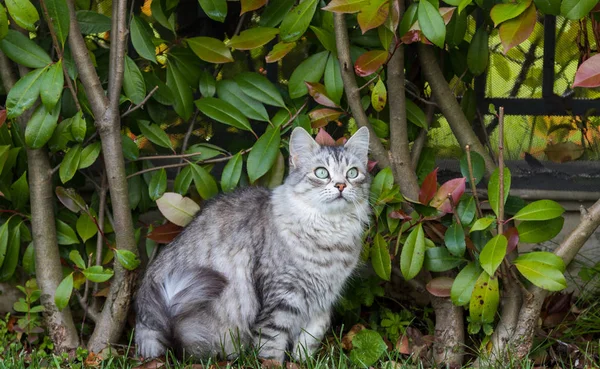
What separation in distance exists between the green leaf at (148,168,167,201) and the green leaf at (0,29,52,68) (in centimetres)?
77

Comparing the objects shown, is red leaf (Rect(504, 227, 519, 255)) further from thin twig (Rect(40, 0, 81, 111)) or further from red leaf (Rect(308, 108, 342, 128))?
thin twig (Rect(40, 0, 81, 111))

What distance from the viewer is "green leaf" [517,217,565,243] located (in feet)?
10.6

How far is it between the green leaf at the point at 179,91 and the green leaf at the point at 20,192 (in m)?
0.80

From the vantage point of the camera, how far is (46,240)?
367 centimetres

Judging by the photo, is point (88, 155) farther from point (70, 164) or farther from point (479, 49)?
point (479, 49)

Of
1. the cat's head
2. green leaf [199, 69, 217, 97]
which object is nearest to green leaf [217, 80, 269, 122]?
green leaf [199, 69, 217, 97]

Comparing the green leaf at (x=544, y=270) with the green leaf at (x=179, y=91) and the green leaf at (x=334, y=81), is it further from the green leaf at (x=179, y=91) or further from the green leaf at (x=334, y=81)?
the green leaf at (x=179, y=91)

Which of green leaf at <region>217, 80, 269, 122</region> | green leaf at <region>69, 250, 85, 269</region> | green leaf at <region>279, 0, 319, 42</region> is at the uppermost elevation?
green leaf at <region>279, 0, 319, 42</region>

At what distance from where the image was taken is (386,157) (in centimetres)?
359

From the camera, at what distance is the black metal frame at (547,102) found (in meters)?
4.14

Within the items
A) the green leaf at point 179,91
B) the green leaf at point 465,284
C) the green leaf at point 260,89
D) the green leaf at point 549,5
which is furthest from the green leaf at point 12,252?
the green leaf at point 549,5

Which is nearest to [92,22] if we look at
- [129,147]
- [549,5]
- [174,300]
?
[129,147]

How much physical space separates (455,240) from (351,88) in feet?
2.71

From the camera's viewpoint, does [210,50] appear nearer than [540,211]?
No
